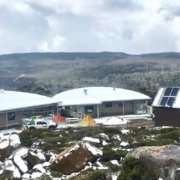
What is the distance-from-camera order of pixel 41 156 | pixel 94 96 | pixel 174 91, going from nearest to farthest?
pixel 41 156, pixel 174 91, pixel 94 96

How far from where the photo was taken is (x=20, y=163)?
765 inches

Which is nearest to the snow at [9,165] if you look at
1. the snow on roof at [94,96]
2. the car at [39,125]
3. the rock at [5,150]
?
the rock at [5,150]

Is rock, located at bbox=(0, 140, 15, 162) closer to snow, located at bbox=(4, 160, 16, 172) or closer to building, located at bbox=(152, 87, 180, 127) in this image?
snow, located at bbox=(4, 160, 16, 172)

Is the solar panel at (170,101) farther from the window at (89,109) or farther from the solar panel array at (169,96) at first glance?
the window at (89,109)

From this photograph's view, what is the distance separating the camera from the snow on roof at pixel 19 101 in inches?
1884

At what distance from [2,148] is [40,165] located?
3330 millimetres

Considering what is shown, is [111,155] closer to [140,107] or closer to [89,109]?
[89,109]

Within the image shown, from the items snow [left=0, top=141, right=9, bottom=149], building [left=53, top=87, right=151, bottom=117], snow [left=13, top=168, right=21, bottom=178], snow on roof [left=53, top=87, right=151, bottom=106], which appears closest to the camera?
snow [left=13, top=168, right=21, bottom=178]

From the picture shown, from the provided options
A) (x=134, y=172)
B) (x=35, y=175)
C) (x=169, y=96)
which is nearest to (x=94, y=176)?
(x=134, y=172)

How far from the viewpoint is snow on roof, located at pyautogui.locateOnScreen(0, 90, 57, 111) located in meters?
47.8

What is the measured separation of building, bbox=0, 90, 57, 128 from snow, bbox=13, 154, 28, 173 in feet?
86.5

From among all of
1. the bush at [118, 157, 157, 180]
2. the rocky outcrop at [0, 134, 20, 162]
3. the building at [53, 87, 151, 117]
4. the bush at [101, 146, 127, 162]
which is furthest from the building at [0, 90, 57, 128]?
the bush at [118, 157, 157, 180]

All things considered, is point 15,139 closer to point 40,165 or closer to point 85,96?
point 40,165

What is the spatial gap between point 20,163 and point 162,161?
7.62 metres
